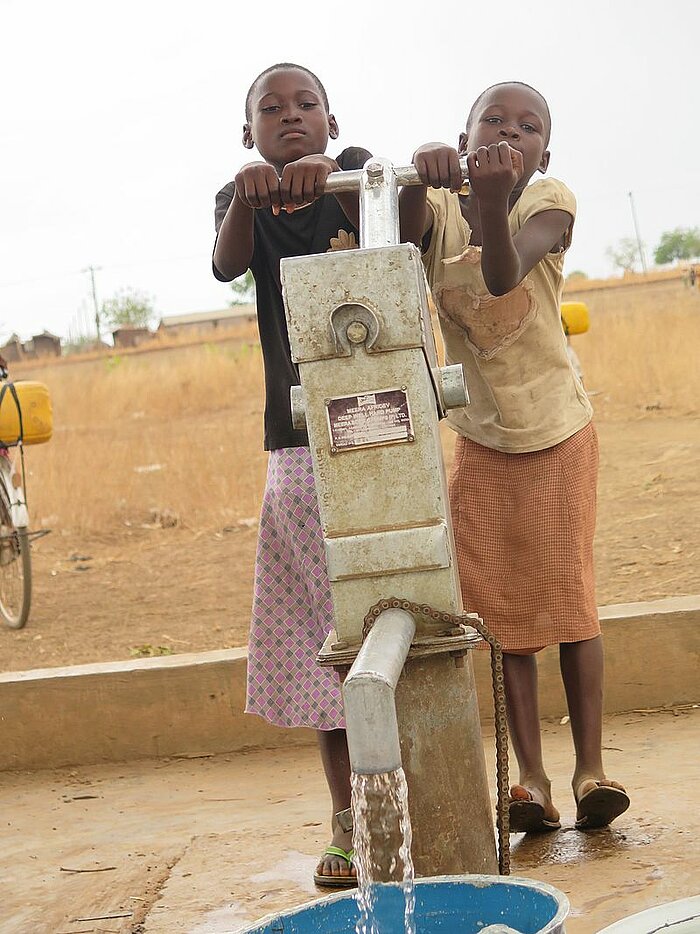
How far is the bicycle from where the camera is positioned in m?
5.65

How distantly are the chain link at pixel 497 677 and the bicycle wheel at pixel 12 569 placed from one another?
4.13 meters

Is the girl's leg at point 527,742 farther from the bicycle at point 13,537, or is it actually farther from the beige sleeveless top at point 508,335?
the bicycle at point 13,537

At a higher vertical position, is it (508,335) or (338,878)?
(508,335)

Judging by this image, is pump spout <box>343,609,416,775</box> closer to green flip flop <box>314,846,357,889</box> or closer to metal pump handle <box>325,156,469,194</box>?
metal pump handle <box>325,156,469,194</box>

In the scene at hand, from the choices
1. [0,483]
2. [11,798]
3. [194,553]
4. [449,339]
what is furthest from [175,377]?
[449,339]

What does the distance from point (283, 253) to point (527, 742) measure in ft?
3.67

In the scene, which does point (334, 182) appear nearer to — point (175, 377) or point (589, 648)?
point (589, 648)

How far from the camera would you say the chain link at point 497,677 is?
5.26ft

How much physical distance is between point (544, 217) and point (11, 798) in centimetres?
223

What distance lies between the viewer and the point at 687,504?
21.0 feet

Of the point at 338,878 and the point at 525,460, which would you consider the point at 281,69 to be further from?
the point at 338,878

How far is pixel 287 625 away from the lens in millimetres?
2652

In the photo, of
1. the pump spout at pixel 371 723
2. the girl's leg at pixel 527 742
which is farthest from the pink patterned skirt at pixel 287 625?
the pump spout at pixel 371 723

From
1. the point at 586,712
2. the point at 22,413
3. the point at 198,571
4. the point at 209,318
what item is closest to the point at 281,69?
the point at 586,712
